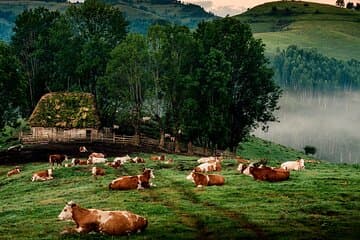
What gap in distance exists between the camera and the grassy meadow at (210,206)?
23172 mm

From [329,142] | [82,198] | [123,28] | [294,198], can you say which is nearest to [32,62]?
[123,28]

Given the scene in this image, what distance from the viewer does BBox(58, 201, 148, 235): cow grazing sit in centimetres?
2303

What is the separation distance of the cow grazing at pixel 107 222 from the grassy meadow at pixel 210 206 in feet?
1.22

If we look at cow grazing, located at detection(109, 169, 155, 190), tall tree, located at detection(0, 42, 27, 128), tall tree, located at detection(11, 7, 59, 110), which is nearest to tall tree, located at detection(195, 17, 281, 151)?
tall tree, located at detection(0, 42, 27, 128)

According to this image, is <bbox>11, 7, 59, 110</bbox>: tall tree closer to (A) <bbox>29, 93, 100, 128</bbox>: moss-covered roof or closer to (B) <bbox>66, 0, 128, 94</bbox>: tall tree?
(B) <bbox>66, 0, 128, 94</bbox>: tall tree

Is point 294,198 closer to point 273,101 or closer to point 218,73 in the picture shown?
point 218,73

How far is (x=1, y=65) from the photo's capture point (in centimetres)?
7650

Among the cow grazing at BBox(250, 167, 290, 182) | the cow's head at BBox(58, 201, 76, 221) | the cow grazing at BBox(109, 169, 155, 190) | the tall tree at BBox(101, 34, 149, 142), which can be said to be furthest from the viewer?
the tall tree at BBox(101, 34, 149, 142)

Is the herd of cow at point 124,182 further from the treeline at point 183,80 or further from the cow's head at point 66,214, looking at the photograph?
the treeline at point 183,80

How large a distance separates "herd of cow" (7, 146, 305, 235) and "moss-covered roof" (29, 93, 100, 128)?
15.5m

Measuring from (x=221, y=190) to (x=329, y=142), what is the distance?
16381 cm

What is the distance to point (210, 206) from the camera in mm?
28672

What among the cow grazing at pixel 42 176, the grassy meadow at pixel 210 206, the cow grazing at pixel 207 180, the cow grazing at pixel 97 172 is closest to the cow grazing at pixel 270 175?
the grassy meadow at pixel 210 206

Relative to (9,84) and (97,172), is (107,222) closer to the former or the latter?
(97,172)
